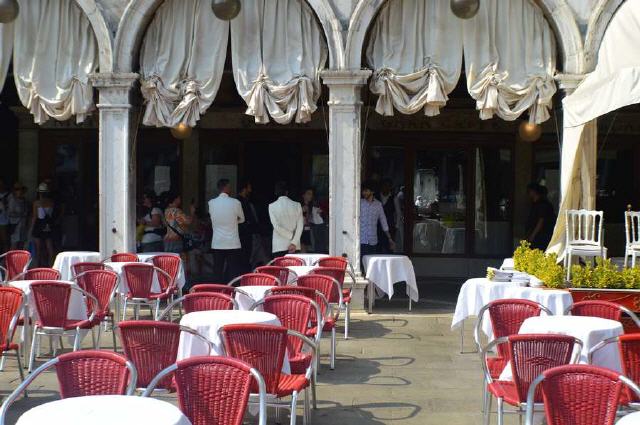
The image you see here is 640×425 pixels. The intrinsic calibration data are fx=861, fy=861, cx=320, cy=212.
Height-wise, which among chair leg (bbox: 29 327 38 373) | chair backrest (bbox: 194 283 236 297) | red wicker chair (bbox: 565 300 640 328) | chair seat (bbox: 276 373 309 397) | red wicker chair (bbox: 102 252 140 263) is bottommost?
chair leg (bbox: 29 327 38 373)

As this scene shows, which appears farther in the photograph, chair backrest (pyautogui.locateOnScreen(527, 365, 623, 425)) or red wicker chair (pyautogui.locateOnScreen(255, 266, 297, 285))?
red wicker chair (pyautogui.locateOnScreen(255, 266, 297, 285))

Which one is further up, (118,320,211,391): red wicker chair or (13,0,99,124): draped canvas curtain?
(13,0,99,124): draped canvas curtain

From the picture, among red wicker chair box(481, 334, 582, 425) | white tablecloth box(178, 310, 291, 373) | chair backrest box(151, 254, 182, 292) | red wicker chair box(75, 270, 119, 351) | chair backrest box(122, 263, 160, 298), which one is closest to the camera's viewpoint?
red wicker chair box(481, 334, 582, 425)

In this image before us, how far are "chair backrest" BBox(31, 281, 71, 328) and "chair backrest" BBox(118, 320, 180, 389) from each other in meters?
2.37

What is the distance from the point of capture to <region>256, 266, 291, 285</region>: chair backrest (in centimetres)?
968

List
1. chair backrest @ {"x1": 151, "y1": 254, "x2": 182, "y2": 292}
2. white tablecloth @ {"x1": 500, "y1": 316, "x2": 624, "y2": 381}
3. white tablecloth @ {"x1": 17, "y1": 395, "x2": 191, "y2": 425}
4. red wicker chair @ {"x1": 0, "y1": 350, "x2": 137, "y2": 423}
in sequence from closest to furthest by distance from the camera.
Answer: white tablecloth @ {"x1": 17, "y1": 395, "x2": 191, "y2": 425}, red wicker chair @ {"x1": 0, "y1": 350, "x2": 137, "y2": 423}, white tablecloth @ {"x1": 500, "y1": 316, "x2": 624, "y2": 381}, chair backrest @ {"x1": 151, "y1": 254, "x2": 182, "y2": 292}

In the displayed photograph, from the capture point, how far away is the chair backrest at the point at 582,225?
11281 millimetres

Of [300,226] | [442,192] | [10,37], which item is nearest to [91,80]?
[10,37]

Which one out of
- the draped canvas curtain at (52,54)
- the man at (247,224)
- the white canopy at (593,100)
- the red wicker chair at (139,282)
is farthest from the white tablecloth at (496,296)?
the draped canvas curtain at (52,54)

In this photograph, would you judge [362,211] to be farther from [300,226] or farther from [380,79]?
[380,79]

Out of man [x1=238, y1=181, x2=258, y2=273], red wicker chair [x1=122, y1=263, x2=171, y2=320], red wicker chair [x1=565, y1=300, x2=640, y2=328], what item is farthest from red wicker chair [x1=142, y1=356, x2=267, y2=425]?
man [x1=238, y1=181, x2=258, y2=273]

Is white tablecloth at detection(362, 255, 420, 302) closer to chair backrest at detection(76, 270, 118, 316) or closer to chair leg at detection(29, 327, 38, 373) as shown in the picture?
chair backrest at detection(76, 270, 118, 316)

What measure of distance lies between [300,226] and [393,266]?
1.60 metres

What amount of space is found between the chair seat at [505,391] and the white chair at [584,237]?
5.12 meters
